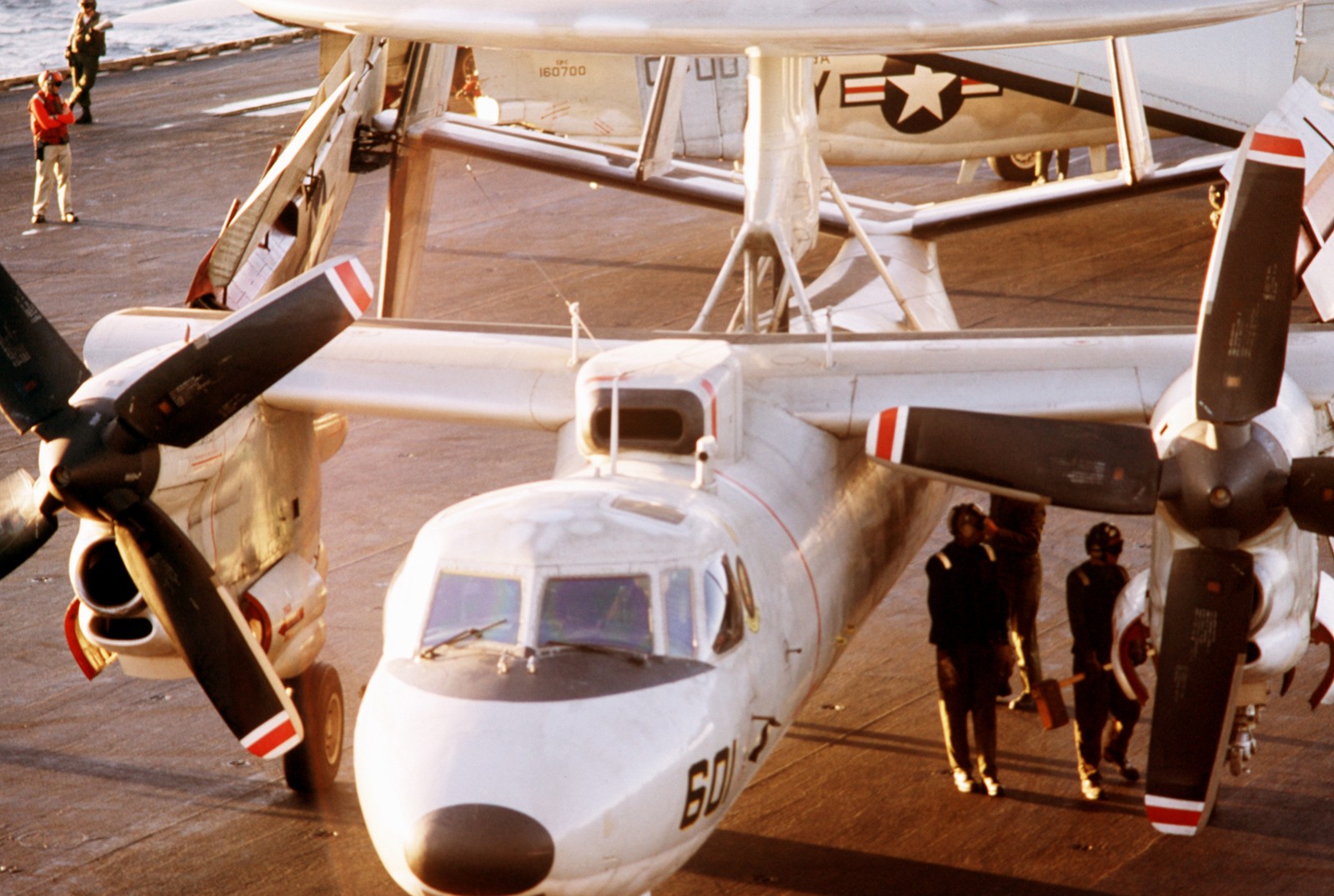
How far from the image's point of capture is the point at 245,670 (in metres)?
11.5

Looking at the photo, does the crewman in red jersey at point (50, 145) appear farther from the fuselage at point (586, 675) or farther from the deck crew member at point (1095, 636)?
the deck crew member at point (1095, 636)

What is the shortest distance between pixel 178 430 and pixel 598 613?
3.64 meters

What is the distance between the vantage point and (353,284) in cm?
1124

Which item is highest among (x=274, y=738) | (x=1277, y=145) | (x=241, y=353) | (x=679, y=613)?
(x=1277, y=145)

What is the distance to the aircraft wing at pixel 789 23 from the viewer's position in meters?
12.6

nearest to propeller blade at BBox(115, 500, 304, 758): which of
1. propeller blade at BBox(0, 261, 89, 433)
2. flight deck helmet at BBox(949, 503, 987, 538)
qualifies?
propeller blade at BBox(0, 261, 89, 433)

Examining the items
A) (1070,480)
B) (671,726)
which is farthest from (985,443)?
(671,726)

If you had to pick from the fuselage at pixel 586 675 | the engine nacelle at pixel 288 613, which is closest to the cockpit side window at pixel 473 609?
the fuselage at pixel 586 675

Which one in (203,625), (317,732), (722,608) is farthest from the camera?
(317,732)

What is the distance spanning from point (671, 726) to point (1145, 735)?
6058mm

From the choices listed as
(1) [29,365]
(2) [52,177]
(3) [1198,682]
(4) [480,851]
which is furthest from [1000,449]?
(2) [52,177]

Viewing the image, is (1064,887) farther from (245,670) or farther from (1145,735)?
A: (245,670)

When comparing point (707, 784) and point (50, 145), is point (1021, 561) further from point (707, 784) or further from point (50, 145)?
point (50, 145)

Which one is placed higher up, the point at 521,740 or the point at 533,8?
the point at 533,8
